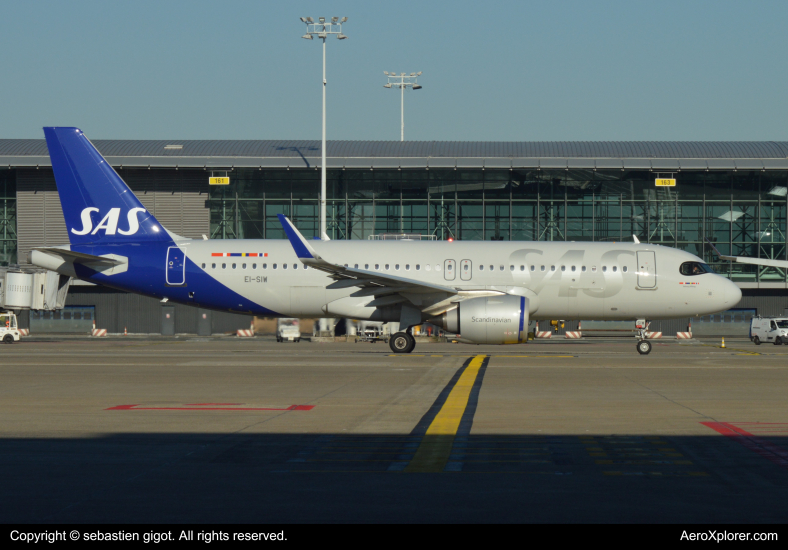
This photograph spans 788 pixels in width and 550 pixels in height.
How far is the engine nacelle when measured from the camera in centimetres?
2741

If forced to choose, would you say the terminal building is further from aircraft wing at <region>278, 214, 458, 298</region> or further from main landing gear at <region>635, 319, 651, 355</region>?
aircraft wing at <region>278, 214, 458, 298</region>

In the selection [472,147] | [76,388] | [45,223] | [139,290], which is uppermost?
[472,147]

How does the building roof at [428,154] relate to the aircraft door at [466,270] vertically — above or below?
above

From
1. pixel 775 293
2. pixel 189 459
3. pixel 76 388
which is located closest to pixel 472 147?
pixel 775 293

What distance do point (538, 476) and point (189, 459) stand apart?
3669 mm

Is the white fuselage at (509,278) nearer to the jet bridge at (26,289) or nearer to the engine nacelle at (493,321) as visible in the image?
the engine nacelle at (493,321)

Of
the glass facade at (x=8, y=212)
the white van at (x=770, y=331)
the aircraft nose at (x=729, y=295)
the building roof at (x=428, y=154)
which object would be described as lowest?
the white van at (x=770, y=331)

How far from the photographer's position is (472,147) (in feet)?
208

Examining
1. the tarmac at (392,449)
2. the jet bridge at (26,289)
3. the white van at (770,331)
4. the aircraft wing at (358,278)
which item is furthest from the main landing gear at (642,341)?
the jet bridge at (26,289)

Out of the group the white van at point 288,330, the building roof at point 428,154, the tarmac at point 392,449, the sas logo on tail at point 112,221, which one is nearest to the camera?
the tarmac at point 392,449

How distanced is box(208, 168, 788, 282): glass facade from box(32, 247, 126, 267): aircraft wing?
103ft

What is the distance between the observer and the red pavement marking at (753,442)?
30.5 ft

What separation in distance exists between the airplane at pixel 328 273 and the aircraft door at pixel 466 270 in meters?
0.04

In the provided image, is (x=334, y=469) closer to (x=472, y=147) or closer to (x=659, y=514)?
(x=659, y=514)
